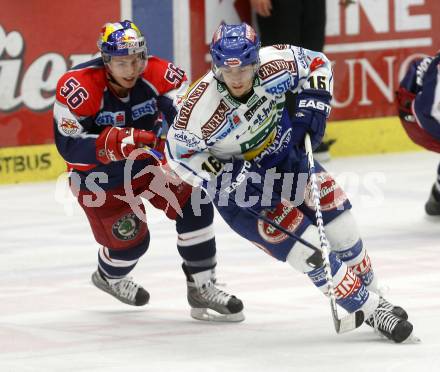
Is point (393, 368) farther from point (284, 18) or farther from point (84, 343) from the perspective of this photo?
point (284, 18)

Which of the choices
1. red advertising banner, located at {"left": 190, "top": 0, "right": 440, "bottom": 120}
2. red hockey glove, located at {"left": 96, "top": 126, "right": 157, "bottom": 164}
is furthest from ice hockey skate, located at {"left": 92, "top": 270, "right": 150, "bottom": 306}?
red advertising banner, located at {"left": 190, "top": 0, "right": 440, "bottom": 120}

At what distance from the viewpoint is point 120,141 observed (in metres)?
5.52

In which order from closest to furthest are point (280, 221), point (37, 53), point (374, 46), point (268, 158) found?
point (280, 221), point (268, 158), point (37, 53), point (374, 46)

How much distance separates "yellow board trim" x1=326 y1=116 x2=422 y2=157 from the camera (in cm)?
1031

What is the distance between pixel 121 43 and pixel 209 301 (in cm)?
110

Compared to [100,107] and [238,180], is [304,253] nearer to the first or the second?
[238,180]

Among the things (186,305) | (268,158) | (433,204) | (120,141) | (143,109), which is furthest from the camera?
(433,204)

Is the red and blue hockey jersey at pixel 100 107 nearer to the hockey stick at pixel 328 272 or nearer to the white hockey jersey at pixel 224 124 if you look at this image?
the white hockey jersey at pixel 224 124

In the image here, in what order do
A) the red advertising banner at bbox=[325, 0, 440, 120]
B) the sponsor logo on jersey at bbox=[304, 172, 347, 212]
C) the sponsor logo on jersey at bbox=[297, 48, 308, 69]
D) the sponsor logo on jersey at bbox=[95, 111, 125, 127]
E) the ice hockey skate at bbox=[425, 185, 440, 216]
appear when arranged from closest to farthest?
the sponsor logo on jersey at bbox=[304, 172, 347, 212], the sponsor logo on jersey at bbox=[297, 48, 308, 69], the sponsor logo on jersey at bbox=[95, 111, 125, 127], the ice hockey skate at bbox=[425, 185, 440, 216], the red advertising banner at bbox=[325, 0, 440, 120]

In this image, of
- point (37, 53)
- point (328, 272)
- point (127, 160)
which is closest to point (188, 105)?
point (127, 160)

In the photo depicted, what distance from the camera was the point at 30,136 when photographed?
9297 millimetres

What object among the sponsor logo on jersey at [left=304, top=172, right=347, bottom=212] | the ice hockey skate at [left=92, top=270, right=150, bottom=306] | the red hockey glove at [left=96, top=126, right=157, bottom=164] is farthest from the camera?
the ice hockey skate at [left=92, top=270, right=150, bottom=306]

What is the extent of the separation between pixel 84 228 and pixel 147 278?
4.77 ft

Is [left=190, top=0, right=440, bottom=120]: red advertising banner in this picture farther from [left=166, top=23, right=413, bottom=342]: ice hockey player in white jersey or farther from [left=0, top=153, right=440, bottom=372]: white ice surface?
[left=166, top=23, right=413, bottom=342]: ice hockey player in white jersey
